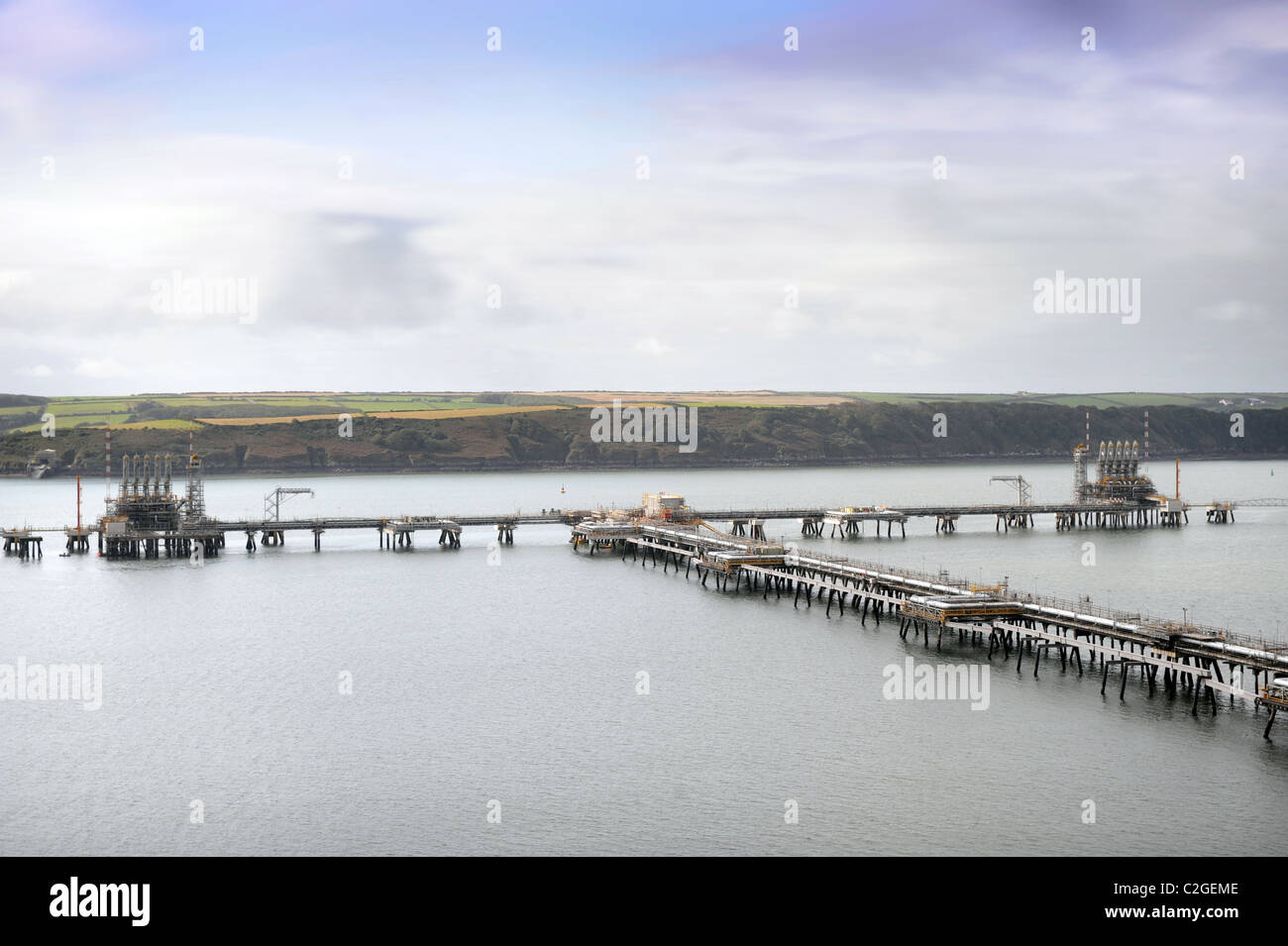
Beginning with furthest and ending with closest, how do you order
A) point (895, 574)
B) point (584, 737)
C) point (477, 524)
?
point (477, 524)
point (895, 574)
point (584, 737)

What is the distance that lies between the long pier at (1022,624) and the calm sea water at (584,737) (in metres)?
1.30

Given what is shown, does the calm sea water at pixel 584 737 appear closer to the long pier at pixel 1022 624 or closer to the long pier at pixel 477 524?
the long pier at pixel 1022 624

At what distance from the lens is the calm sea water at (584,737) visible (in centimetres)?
3456

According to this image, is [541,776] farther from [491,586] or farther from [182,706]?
[491,586]

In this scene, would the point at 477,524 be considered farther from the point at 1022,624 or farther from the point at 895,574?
the point at 1022,624

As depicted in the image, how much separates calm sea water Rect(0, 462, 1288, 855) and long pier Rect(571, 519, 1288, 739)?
1.30m

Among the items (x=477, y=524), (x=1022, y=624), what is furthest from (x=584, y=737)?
(x=477, y=524)

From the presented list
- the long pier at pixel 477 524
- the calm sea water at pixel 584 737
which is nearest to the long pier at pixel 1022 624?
the calm sea water at pixel 584 737

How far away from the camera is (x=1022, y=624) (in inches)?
2254

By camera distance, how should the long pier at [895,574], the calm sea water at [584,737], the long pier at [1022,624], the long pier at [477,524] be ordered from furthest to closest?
the long pier at [477,524] < the long pier at [895,574] < the long pier at [1022,624] < the calm sea water at [584,737]

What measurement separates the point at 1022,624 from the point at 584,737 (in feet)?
76.1

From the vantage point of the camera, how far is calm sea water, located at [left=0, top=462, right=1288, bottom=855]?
34562mm

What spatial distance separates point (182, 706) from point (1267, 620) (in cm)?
5007
